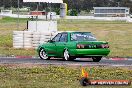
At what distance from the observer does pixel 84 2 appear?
17800cm

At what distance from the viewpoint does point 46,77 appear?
521 inches

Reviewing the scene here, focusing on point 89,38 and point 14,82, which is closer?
point 14,82

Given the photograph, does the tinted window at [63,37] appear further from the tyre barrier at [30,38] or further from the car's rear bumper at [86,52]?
the tyre barrier at [30,38]

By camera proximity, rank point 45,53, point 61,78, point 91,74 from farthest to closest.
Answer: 1. point 45,53
2. point 91,74
3. point 61,78

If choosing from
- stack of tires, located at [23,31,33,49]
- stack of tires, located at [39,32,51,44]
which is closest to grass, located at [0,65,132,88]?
stack of tires, located at [39,32,51,44]

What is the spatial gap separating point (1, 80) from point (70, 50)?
302 inches

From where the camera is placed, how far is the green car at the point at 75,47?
1972 centimetres

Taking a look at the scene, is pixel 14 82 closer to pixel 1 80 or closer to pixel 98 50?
pixel 1 80

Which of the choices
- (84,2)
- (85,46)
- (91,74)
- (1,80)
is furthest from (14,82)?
(84,2)

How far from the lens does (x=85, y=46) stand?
19.7 m

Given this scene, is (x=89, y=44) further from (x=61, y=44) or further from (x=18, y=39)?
(x=18, y=39)

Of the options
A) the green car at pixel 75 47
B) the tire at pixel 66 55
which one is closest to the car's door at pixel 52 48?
the green car at pixel 75 47

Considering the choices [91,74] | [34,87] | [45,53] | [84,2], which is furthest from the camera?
[84,2]

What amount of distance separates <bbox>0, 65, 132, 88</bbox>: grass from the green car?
13.9 feet
